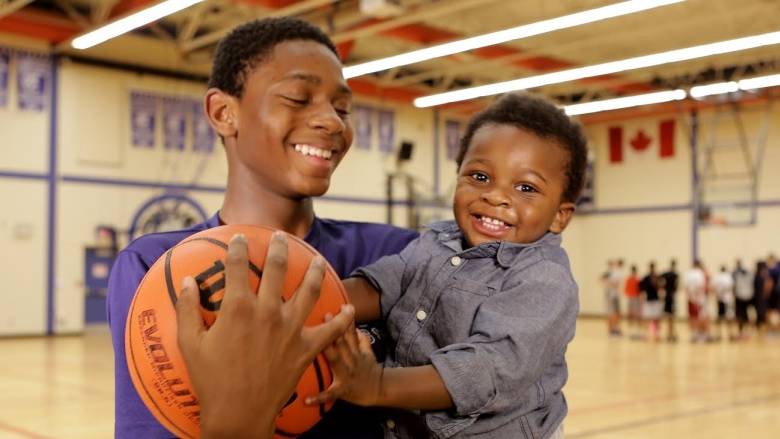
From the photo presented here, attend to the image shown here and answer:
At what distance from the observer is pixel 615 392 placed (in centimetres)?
743

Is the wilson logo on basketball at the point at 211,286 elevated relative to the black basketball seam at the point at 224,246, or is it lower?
lower

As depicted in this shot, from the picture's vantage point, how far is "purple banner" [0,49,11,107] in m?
13.0

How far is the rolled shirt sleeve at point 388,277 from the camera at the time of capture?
64.6 inches

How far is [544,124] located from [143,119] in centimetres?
1383

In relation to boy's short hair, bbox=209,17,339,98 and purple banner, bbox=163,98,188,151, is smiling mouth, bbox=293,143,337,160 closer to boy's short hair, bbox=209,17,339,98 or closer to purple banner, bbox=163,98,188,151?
boy's short hair, bbox=209,17,339,98

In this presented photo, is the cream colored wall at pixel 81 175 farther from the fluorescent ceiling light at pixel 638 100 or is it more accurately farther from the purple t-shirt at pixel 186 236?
the purple t-shirt at pixel 186 236

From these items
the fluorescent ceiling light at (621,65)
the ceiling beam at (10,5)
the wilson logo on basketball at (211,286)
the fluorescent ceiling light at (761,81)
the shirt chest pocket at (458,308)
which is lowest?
the shirt chest pocket at (458,308)

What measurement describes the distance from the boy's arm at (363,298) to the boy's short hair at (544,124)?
426 millimetres

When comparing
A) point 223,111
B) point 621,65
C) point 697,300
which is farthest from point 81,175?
point 223,111

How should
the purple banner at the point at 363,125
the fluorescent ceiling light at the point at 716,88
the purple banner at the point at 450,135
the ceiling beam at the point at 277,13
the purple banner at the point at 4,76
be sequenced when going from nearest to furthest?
the ceiling beam at the point at 277,13 → the purple banner at the point at 4,76 → the fluorescent ceiling light at the point at 716,88 → the purple banner at the point at 363,125 → the purple banner at the point at 450,135

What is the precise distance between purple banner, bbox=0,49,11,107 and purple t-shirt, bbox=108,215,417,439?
12842 millimetres

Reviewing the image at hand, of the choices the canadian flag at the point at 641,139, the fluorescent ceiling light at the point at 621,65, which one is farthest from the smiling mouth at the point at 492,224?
the canadian flag at the point at 641,139

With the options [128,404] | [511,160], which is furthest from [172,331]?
[511,160]

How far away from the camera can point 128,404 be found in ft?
4.53
